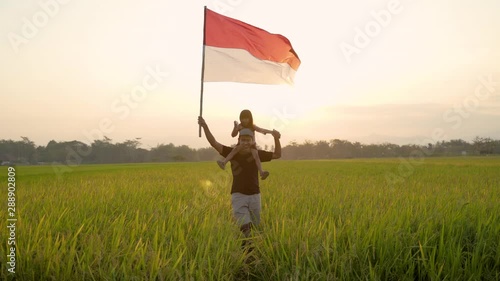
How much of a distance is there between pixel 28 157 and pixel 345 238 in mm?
123626

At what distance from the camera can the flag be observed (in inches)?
242

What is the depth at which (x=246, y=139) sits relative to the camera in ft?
15.6

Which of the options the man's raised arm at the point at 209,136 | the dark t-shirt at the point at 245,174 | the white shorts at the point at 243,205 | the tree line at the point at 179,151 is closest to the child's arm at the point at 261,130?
the dark t-shirt at the point at 245,174

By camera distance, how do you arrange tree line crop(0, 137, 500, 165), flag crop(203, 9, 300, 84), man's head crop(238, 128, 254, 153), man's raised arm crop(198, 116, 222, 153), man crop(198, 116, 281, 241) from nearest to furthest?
man's head crop(238, 128, 254, 153) < man crop(198, 116, 281, 241) < man's raised arm crop(198, 116, 222, 153) < flag crop(203, 9, 300, 84) < tree line crop(0, 137, 500, 165)

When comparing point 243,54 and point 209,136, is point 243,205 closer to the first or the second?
point 209,136

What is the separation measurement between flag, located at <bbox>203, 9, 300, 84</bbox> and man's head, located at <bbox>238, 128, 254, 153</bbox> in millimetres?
1628

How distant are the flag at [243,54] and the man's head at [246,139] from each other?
1.63 meters

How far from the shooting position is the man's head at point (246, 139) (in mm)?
4695

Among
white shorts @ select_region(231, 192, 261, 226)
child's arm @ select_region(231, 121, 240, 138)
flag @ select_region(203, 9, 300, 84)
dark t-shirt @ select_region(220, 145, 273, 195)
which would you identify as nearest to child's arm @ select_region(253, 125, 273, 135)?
child's arm @ select_region(231, 121, 240, 138)

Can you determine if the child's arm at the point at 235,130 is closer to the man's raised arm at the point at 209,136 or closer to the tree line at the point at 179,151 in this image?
the man's raised arm at the point at 209,136

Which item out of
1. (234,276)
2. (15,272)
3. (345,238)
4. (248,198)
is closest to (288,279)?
(234,276)

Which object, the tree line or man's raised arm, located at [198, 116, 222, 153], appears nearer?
man's raised arm, located at [198, 116, 222, 153]

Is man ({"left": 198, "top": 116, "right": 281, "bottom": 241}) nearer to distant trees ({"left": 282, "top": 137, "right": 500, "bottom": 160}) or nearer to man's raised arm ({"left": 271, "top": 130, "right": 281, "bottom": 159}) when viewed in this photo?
man's raised arm ({"left": 271, "top": 130, "right": 281, "bottom": 159})

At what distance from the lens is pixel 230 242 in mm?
4262
